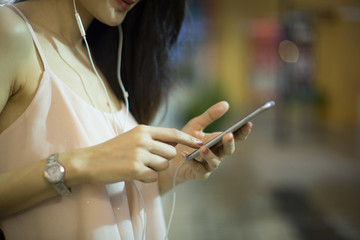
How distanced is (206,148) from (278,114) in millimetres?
5455

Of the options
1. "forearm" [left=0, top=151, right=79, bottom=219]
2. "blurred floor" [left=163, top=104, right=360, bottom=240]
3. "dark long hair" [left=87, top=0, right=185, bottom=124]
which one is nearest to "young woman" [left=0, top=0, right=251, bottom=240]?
"forearm" [left=0, top=151, right=79, bottom=219]

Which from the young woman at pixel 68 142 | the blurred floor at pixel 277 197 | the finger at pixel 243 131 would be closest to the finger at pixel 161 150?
the young woman at pixel 68 142

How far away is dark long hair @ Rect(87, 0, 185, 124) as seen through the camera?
80 centimetres

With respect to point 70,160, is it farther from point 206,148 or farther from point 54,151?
point 206,148

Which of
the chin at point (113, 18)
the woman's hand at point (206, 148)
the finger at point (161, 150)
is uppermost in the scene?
the chin at point (113, 18)

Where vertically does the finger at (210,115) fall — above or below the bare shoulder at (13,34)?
below

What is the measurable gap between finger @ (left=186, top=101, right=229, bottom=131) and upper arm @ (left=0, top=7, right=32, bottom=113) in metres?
0.31

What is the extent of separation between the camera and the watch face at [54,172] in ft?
1.46

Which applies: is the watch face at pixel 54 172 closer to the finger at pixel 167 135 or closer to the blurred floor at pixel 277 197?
the finger at pixel 167 135

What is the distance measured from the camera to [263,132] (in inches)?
206

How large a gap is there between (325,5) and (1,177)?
5743mm

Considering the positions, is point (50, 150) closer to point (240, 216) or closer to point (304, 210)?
point (240, 216)

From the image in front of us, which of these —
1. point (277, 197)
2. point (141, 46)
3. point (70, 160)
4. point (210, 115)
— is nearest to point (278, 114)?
point (277, 197)

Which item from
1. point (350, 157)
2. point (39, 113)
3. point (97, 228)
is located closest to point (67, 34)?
point (39, 113)
